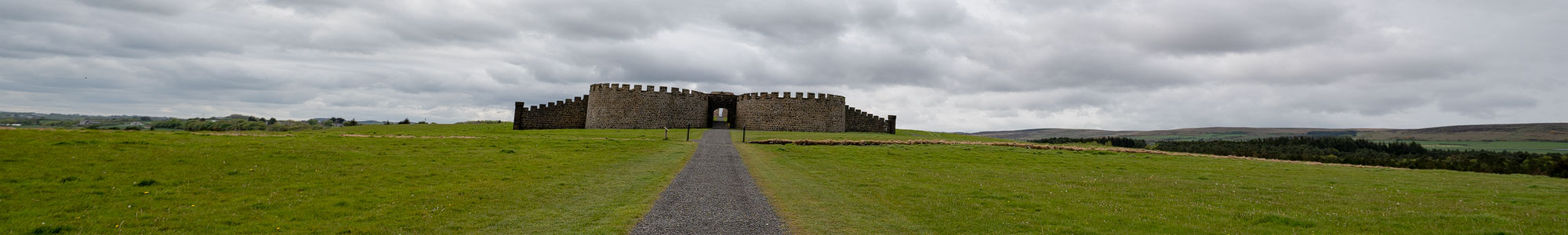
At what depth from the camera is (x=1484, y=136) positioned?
119250 millimetres

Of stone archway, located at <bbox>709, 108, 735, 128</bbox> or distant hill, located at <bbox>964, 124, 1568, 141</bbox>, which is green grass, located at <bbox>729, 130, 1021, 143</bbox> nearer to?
→ stone archway, located at <bbox>709, 108, 735, 128</bbox>

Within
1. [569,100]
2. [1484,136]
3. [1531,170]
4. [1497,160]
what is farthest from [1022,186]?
[1484,136]

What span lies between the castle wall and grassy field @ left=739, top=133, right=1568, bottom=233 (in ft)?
116

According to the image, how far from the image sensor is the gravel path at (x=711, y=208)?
910cm

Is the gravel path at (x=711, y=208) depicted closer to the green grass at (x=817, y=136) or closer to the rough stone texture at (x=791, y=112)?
the green grass at (x=817, y=136)

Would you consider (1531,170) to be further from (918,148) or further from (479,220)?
(479,220)

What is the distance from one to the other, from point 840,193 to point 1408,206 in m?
10.1

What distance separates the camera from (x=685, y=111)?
60906 millimetres

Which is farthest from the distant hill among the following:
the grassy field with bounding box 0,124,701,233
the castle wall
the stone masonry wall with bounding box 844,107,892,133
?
the grassy field with bounding box 0,124,701,233

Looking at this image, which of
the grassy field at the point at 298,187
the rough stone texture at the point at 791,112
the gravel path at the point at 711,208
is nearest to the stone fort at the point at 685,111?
the rough stone texture at the point at 791,112

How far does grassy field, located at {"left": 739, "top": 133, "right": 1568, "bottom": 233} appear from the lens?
31.6ft

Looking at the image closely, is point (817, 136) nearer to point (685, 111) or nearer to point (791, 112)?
point (791, 112)

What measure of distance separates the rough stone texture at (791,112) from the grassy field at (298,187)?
36.6 m

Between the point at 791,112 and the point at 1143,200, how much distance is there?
4707cm
